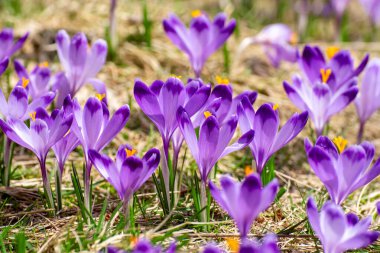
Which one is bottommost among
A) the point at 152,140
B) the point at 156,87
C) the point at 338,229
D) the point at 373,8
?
the point at 338,229

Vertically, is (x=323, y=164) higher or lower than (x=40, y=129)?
lower

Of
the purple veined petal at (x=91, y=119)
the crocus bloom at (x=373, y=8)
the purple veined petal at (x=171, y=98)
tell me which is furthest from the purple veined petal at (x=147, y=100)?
the crocus bloom at (x=373, y=8)

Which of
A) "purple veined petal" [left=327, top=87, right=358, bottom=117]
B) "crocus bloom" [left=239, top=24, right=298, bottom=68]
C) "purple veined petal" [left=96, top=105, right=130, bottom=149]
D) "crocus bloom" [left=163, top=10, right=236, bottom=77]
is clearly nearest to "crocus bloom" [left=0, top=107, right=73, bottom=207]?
"purple veined petal" [left=96, top=105, right=130, bottom=149]

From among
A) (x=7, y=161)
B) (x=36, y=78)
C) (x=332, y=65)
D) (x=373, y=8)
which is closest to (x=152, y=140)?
(x=36, y=78)

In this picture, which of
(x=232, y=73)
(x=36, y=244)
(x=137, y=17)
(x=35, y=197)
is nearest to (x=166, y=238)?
(x=36, y=244)

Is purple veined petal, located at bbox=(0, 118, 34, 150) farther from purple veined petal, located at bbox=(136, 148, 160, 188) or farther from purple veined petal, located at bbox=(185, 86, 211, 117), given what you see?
purple veined petal, located at bbox=(185, 86, 211, 117)

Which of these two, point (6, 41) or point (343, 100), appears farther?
point (6, 41)

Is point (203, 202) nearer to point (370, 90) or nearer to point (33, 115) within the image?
point (33, 115)
